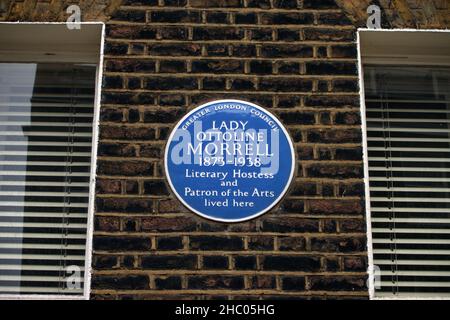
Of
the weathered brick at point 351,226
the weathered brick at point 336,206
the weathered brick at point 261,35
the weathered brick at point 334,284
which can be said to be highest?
the weathered brick at point 261,35

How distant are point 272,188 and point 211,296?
28.4 inches

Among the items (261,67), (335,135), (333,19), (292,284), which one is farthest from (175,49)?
(292,284)

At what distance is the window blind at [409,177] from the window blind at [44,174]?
1.84 meters

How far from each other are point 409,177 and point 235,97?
1259mm

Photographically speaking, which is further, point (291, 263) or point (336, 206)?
point (336, 206)

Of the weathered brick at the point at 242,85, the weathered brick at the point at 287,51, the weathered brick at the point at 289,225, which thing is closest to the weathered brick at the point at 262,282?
the weathered brick at the point at 289,225

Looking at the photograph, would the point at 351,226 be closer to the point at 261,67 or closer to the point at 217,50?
the point at 261,67

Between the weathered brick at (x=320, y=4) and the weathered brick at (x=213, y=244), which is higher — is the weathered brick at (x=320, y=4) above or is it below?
above

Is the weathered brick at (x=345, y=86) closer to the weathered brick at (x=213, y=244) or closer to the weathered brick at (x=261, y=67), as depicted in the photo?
the weathered brick at (x=261, y=67)

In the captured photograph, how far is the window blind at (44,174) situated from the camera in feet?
15.7

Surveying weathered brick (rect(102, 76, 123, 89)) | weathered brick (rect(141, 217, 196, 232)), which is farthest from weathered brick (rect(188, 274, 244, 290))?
weathered brick (rect(102, 76, 123, 89))

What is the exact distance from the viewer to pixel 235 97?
15.6 ft

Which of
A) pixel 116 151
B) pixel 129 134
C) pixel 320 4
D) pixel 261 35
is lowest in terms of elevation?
pixel 116 151

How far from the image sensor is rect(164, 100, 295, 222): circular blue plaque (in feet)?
15.0
